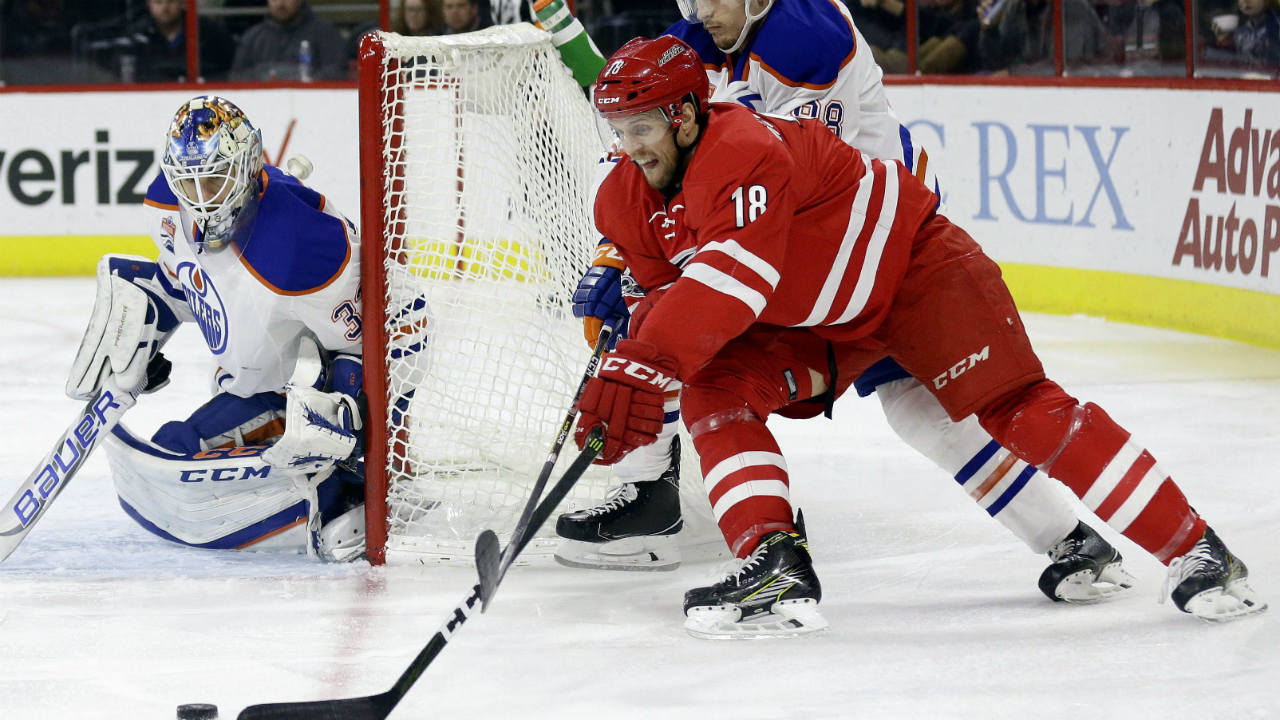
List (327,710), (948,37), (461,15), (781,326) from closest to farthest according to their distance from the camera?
(327,710), (781,326), (948,37), (461,15)

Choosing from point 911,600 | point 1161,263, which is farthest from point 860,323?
point 1161,263

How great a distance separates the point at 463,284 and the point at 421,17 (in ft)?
13.4

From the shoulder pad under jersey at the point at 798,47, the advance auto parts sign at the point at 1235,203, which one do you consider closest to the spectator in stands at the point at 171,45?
the advance auto parts sign at the point at 1235,203

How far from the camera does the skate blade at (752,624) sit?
2555 mm

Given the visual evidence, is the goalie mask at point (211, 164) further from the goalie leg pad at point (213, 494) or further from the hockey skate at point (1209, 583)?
the hockey skate at point (1209, 583)

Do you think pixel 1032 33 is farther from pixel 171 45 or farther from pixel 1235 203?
pixel 171 45

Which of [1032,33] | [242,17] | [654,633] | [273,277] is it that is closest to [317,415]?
[273,277]

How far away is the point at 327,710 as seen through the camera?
2193mm

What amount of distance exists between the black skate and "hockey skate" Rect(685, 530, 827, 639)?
1.43 ft

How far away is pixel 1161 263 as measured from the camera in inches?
222

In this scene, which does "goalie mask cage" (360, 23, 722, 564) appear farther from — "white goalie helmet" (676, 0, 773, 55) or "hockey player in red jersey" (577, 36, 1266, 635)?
"hockey player in red jersey" (577, 36, 1266, 635)

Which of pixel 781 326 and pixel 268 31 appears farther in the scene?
pixel 268 31

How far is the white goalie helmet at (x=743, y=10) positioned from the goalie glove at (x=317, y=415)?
2.98 ft

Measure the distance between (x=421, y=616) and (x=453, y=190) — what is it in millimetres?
917
